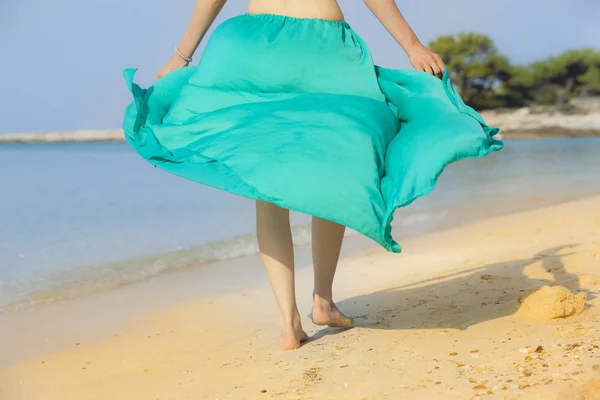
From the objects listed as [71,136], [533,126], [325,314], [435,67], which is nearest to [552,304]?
[325,314]

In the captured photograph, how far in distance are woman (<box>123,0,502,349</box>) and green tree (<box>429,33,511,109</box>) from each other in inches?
1308

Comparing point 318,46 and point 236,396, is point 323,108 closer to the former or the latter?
point 318,46

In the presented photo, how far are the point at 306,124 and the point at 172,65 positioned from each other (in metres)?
0.69

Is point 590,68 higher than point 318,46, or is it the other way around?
point 318,46

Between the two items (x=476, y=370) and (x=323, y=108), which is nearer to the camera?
(x=476, y=370)

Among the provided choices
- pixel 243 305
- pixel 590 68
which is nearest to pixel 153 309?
pixel 243 305

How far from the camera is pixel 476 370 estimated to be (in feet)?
6.33

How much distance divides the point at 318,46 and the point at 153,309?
1741 millimetres

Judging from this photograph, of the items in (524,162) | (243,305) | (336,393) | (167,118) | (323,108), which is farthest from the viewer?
(524,162)

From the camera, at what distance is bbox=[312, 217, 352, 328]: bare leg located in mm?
2496

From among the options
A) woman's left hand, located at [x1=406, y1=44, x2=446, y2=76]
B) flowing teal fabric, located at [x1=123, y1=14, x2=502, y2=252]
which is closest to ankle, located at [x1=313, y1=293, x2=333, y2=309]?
flowing teal fabric, located at [x1=123, y1=14, x2=502, y2=252]

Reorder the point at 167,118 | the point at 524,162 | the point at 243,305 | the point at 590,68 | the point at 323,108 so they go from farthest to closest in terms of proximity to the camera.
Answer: the point at 590,68
the point at 524,162
the point at 243,305
the point at 167,118
the point at 323,108

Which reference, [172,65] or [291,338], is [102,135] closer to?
[172,65]

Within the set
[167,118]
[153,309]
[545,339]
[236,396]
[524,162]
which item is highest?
[167,118]
